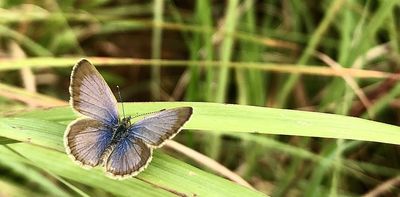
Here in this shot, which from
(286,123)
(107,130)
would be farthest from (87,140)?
(286,123)

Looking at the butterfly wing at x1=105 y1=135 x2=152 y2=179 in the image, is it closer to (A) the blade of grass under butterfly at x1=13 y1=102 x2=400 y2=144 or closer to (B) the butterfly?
(B) the butterfly

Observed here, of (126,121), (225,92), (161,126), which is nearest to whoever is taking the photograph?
(161,126)

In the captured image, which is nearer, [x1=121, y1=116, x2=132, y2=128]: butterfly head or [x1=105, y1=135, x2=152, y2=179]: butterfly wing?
[x1=105, y1=135, x2=152, y2=179]: butterfly wing

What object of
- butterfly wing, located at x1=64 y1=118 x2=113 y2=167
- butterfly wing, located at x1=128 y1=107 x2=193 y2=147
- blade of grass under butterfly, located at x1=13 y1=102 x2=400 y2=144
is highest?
blade of grass under butterfly, located at x1=13 y1=102 x2=400 y2=144

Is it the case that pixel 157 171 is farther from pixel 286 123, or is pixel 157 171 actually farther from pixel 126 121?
pixel 286 123

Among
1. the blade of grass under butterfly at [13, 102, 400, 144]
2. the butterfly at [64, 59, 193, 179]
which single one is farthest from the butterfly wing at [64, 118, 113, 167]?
the blade of grass under butterfly at [13, 102, 400, 144]

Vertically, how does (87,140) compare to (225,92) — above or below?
below
